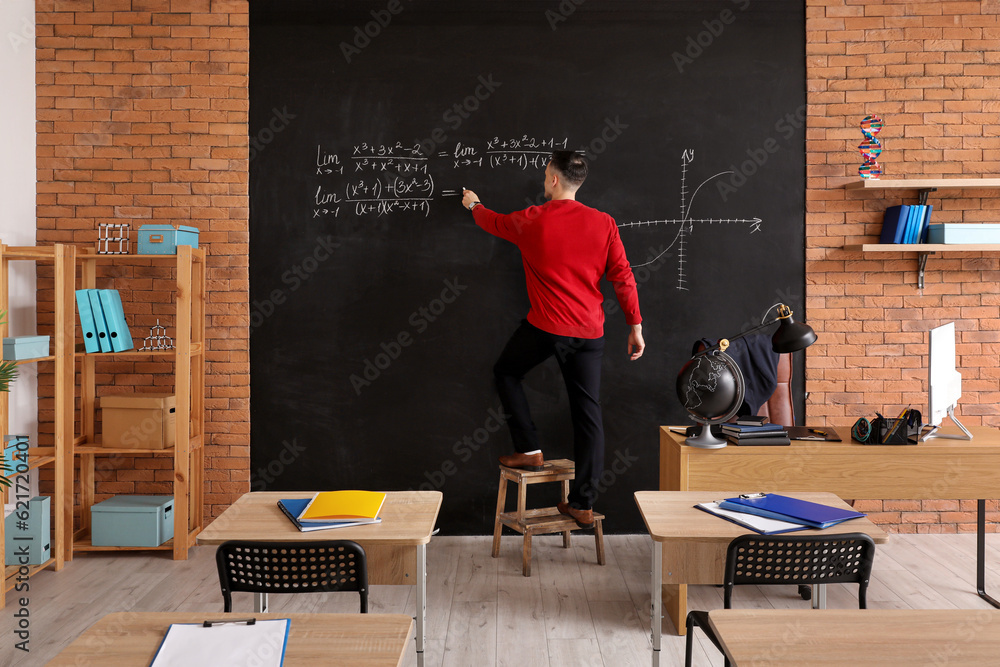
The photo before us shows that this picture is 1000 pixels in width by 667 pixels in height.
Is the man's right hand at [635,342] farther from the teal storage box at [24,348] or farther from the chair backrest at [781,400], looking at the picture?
the teal storage box at [24,348]

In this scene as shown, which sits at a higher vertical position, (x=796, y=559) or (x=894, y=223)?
(x=894, y=223)

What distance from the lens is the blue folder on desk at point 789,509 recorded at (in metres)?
2.26

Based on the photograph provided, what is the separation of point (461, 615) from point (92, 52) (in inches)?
157

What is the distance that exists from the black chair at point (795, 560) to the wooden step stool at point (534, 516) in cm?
186

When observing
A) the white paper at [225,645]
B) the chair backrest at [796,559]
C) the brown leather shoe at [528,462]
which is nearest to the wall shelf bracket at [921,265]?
the brown leather shoe at [528,462]

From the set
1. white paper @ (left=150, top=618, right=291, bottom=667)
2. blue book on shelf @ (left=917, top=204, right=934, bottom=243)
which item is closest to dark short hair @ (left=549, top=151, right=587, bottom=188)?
blue book on shelf @ (left=917, top=204, right=934, bottom=243)

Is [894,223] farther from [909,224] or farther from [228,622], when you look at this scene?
[228,622]

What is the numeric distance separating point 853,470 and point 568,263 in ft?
5.69

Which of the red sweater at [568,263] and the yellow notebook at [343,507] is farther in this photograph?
the red sweater at [568,263]

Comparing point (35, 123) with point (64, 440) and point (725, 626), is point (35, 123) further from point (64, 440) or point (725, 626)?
point (725, 626)

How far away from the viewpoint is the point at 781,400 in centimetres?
429

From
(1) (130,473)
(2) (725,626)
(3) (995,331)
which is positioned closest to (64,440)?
(1) (130,473)

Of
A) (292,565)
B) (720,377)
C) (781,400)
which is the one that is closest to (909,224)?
(781,400)

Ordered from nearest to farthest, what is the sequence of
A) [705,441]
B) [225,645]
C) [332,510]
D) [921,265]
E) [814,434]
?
1. [225,645]
2. [332,510]
3. [705,441]
4. [814,434]
5. [921,265]
